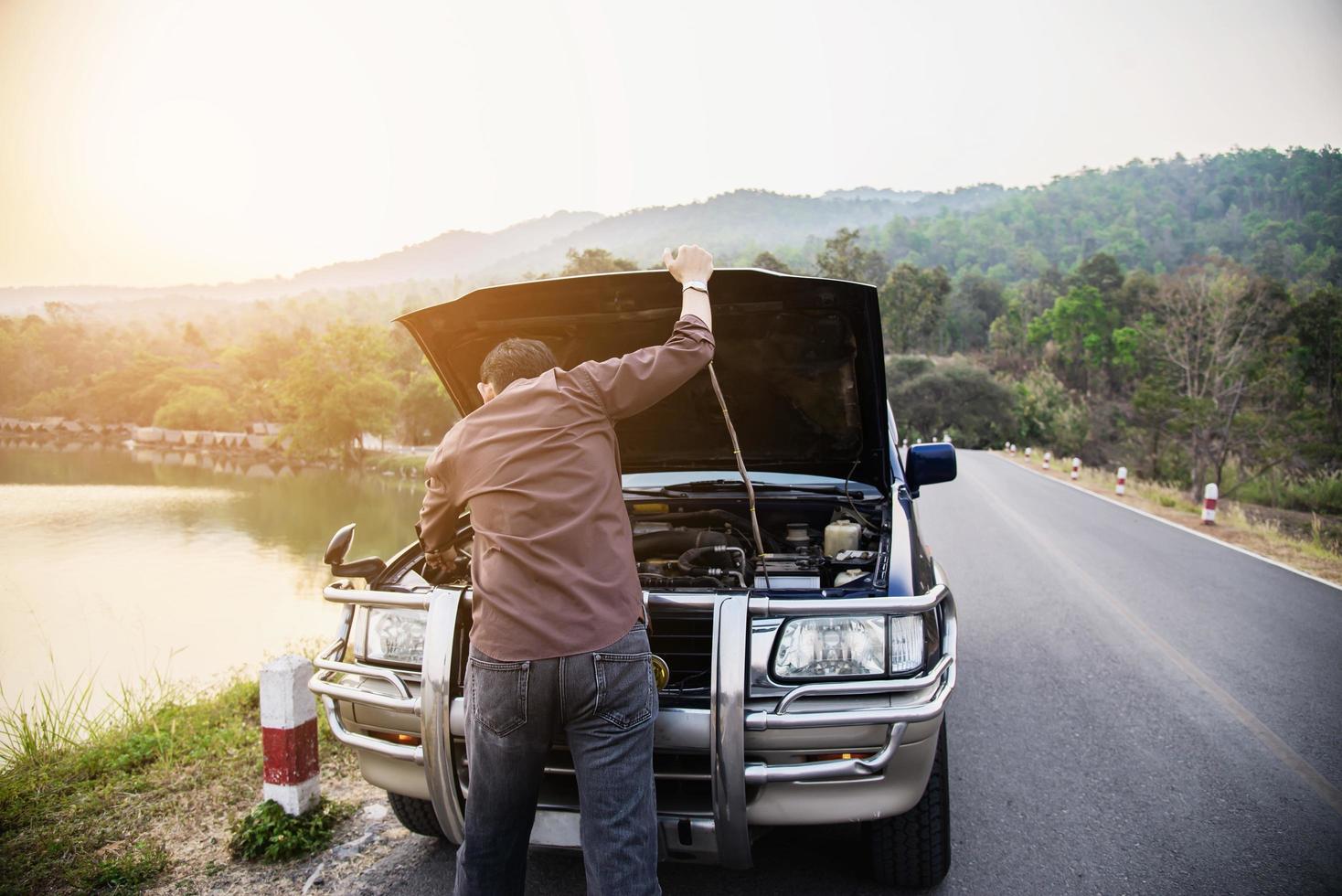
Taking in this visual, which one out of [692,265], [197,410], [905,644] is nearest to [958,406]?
[197,410]

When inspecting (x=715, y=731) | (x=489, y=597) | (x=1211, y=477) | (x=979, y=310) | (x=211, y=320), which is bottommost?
(x=1211, y=477)

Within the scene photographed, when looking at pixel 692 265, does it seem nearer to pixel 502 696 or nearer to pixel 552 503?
pixel 552 503

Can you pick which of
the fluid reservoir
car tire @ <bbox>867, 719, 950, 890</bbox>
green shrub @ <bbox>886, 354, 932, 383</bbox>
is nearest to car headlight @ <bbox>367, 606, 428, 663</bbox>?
car tire @ <bbox>867, 719, 950, 890</bbox>

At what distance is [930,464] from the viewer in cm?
405

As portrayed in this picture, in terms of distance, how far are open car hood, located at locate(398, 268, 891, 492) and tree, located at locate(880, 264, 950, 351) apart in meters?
78.8

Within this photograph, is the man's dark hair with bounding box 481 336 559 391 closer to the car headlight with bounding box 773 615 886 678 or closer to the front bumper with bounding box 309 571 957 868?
the front bumper with bounding box 309 571 957 868

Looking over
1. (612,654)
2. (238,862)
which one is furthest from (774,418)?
(238,862)

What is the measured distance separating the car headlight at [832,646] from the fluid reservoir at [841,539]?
1079 millimetres

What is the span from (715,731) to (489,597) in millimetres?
748

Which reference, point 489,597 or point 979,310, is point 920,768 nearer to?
point 489,597

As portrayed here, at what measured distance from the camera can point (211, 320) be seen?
135ft

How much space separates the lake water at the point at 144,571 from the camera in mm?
8625

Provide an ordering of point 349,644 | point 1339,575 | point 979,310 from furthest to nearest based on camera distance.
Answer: point 979,310 → point 1339,575 → point 349,644

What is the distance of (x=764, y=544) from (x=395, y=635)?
6.17ft
